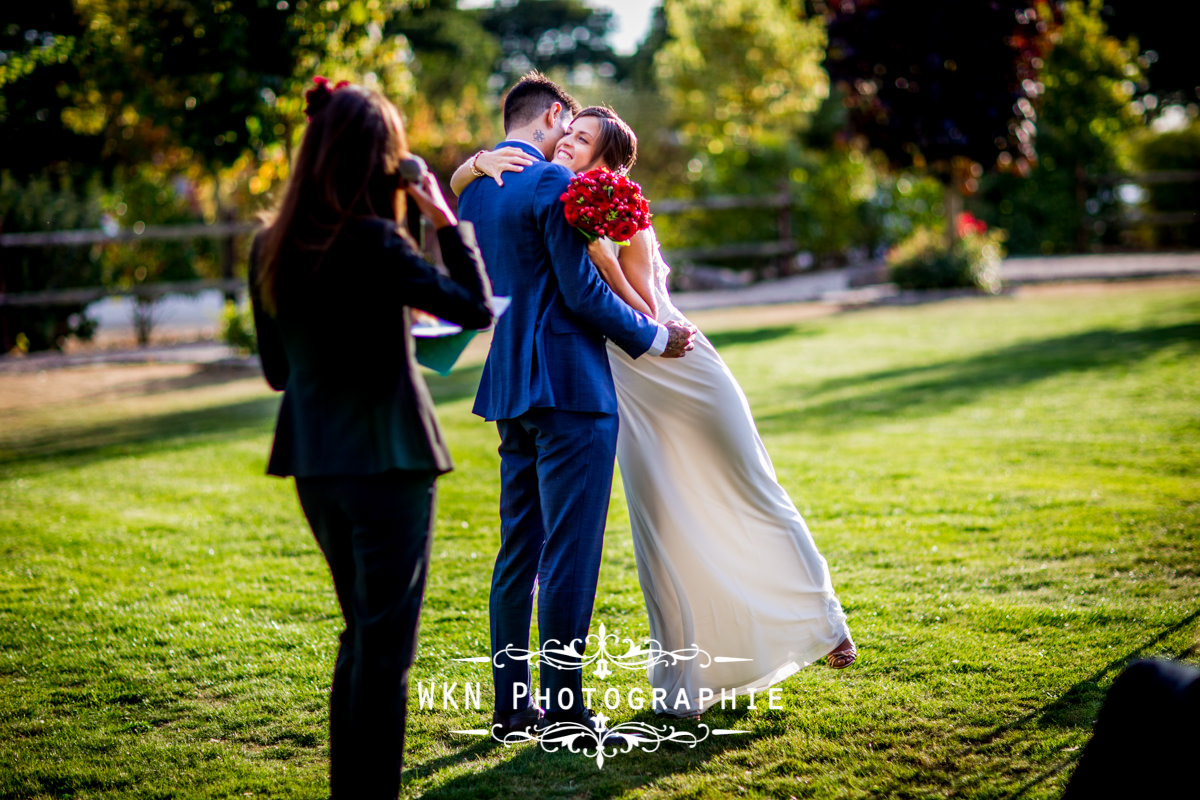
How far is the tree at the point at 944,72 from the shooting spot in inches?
623

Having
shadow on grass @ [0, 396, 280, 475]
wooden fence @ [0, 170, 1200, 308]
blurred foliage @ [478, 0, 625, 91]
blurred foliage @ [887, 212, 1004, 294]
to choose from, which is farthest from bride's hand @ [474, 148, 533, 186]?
blurred foliage @ [478, 0, 625, 91]

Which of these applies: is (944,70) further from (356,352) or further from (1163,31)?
(356,352)

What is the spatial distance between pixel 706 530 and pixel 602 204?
4.25 feet

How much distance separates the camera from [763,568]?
3.78m

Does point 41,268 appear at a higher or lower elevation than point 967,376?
higher

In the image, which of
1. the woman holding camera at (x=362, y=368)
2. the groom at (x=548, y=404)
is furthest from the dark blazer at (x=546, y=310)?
the woman holding camera at (x=362, y=368)

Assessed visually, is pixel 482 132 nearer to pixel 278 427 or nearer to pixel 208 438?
pixel 208 438

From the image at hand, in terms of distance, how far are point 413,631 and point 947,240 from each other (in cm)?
1640

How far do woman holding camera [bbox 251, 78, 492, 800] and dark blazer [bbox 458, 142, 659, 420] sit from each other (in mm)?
566

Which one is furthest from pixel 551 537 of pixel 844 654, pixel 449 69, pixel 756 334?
pixel 449 69

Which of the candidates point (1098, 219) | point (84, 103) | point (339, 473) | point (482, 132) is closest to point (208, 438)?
point (339, 473)

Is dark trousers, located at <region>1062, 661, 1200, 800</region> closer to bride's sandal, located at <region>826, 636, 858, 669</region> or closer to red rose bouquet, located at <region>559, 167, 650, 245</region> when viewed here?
bride's sandal, located at <region>826, 636, 858, 669</region>

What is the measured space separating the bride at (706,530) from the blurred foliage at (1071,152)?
74.0 ft

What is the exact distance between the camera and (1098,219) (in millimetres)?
24000
